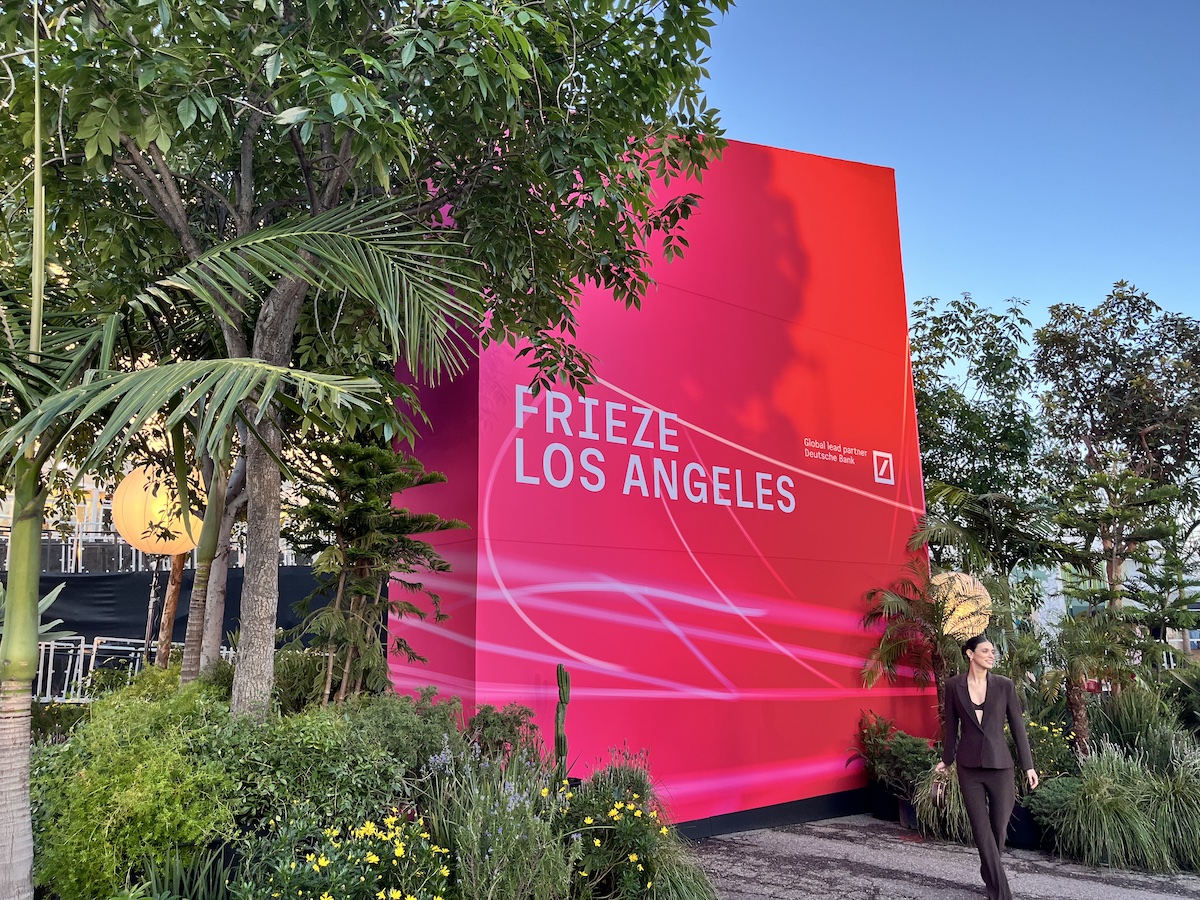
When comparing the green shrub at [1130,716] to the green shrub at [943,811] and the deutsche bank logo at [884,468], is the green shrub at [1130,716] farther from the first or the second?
the deutsche bank logo at [884,468]

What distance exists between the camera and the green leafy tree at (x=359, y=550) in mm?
4781

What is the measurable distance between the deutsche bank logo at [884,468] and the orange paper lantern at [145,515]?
20.1 feet

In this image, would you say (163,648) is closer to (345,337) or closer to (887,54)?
(345,337)

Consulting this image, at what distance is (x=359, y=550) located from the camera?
4.80 meters

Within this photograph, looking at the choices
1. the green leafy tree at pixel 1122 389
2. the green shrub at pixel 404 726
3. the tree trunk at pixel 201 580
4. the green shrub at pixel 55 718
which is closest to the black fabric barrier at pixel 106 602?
the green shrub at pixel 55 718

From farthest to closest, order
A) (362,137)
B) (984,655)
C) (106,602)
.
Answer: (106,602), (984,655), (362,137)

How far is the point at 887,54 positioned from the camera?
11.2 m

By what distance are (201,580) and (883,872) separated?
479 cm

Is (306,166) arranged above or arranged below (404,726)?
above

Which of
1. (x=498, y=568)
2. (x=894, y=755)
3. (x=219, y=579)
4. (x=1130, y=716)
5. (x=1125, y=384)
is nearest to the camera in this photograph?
(x=498, y=568)

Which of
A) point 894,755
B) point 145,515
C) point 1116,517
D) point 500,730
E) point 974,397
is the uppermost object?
point 974,397

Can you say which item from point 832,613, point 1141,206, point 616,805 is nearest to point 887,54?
point 1141,206

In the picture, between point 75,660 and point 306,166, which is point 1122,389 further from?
point 75,660

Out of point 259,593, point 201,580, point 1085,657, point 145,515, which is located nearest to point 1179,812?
point 1085,657
